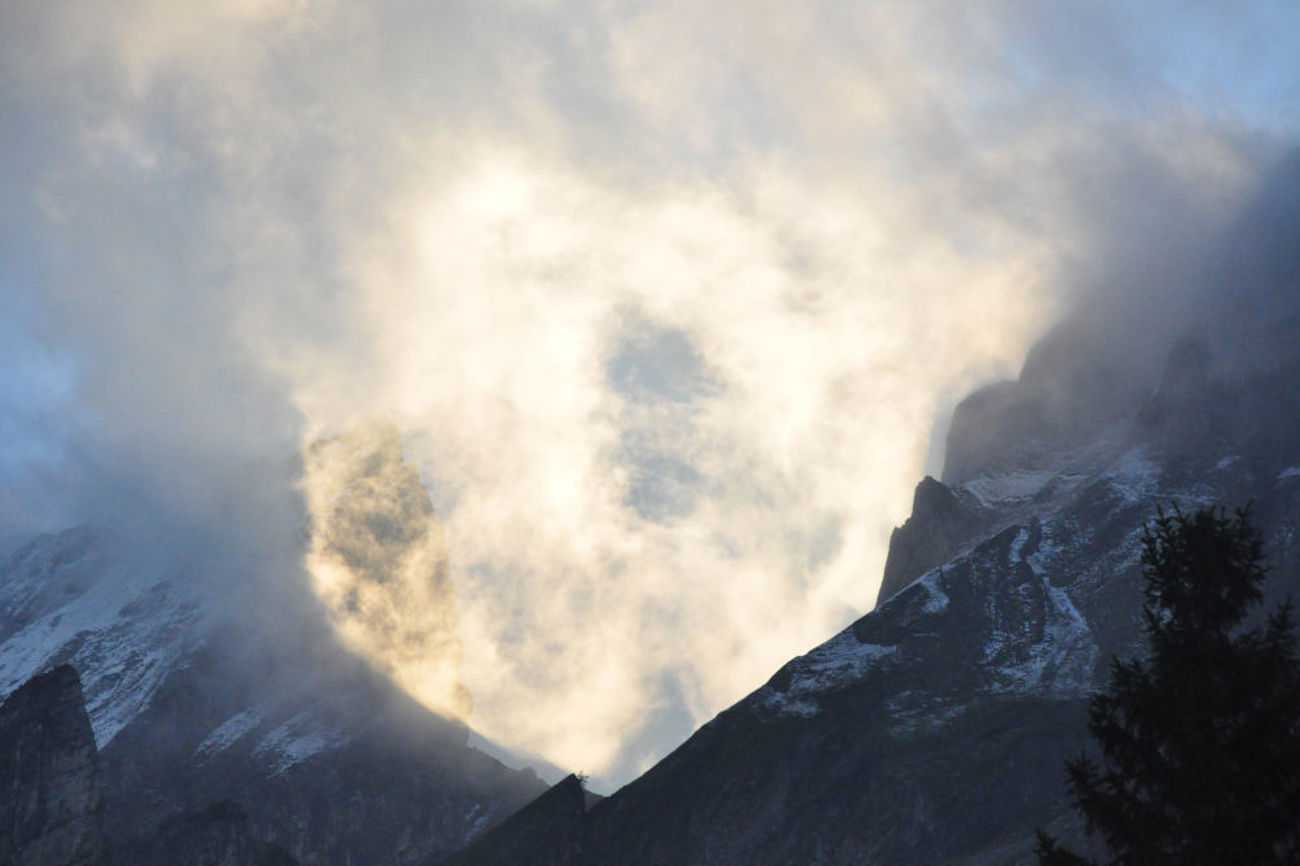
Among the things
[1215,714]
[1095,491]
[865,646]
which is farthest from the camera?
[1095,491]

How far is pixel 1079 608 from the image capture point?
16112 cm

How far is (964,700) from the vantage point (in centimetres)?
15162

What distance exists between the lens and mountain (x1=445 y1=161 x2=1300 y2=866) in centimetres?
13175

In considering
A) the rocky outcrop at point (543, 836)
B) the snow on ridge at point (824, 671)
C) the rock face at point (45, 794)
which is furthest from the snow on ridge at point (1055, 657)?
the rock face at point (45, 794)

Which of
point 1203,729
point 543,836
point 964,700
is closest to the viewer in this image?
point 1203,729

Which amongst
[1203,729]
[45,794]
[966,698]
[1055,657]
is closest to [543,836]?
[966,698]

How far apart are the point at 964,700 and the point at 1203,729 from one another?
433 feet

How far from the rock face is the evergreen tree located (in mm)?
200590

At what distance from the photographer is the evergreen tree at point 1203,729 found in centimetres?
2578

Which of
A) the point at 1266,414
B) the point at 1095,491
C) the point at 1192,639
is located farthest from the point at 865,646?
the point at 1192,639

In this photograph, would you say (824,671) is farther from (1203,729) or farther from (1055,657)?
(1203,729)

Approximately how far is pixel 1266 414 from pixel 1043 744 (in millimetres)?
89362

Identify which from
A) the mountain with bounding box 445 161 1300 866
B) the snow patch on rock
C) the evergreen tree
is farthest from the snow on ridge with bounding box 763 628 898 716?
the evergreen tree

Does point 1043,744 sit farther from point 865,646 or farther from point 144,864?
point 144,864
